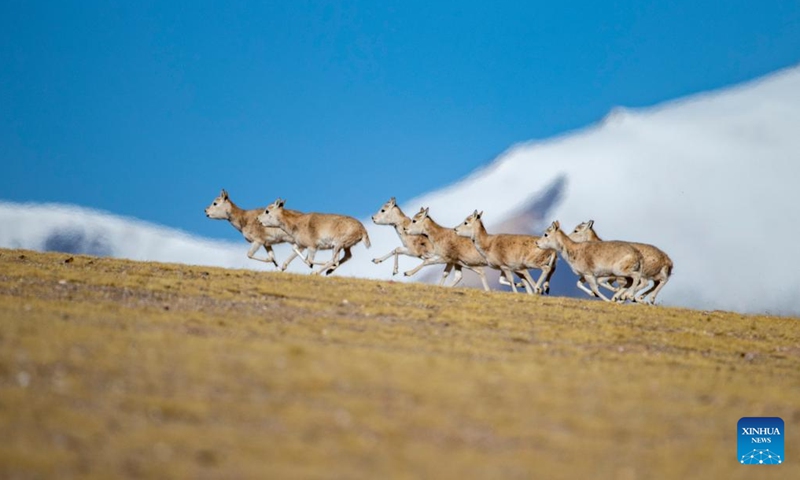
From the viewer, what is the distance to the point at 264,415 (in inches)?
496

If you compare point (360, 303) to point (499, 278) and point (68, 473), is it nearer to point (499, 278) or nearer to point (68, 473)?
point (499, 278)

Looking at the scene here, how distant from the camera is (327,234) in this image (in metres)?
38.6

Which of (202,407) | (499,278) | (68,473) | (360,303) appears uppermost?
(499,278)

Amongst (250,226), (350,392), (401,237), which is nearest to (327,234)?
(401,237)

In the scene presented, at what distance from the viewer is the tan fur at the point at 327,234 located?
3850cm

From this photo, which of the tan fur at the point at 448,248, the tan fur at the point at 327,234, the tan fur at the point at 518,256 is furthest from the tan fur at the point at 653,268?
the tan fur at the point at 327,234

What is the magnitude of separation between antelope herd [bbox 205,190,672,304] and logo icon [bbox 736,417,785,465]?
19.1 m

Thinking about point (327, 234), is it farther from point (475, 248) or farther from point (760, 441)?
point (760, 441)

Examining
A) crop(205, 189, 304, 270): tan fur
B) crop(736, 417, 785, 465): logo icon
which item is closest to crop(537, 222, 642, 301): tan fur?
crop(205, 189, 304, 270): tan fur

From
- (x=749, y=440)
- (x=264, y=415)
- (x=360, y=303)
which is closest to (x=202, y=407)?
(x=264, y=415)

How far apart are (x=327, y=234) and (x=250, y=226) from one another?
5876 millimetres

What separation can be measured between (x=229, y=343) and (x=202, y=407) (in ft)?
16.3

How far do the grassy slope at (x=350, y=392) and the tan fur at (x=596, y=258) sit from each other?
25.3 ft

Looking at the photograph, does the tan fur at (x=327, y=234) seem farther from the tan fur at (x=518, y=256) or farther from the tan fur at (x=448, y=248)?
the tan fur at (x=518, y=256)
